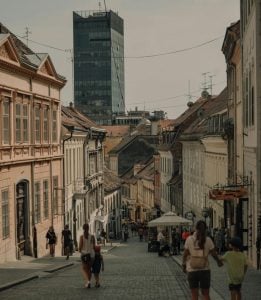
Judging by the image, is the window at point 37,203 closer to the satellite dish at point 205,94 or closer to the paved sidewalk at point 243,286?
the paved sidewalk at point 243,286

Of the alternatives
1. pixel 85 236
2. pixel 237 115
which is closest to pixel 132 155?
pixel 237 115

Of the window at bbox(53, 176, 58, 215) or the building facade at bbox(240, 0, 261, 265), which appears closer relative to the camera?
the building facade at bbox(240, 0, 261, 265)

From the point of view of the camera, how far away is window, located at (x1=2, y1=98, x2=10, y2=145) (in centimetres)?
2836

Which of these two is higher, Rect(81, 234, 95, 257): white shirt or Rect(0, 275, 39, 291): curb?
Rect(81, 234, 95, 257): white shirt

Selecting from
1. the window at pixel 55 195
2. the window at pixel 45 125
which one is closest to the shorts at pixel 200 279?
the window at pixel 45 125

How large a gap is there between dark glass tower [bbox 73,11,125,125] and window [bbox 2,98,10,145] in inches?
5956

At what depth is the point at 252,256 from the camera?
2564 centimetres

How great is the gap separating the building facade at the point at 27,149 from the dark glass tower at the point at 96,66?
467 ft

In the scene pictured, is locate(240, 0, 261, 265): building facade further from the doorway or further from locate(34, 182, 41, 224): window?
locate(34, 182, 41, 224): window

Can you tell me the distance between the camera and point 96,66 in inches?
7352

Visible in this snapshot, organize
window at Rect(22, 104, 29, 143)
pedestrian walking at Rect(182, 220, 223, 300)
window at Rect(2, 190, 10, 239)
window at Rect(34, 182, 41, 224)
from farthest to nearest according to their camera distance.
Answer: window at Rect(34, 182, 41, 224) < window at Rect(22, 104, 29, 143) < window at Rect(2, 190, 10, 239) < pedestrian walking at Rect(182, 220, 223, 300)

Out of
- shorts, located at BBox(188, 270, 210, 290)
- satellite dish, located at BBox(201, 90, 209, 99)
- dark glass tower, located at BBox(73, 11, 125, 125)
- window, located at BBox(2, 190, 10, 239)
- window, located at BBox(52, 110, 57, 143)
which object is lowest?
window, located at BBox(2, 190, 10, 239)

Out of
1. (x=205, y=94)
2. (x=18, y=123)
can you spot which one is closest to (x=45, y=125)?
(x=18, y=123)

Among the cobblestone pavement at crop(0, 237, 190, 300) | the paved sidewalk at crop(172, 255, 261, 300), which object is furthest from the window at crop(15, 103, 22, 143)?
the paved sidewalk at crop(172, 255, 261, 300)
